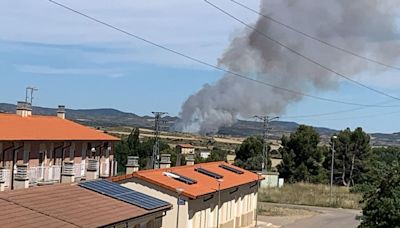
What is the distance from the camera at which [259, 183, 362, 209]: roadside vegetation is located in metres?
65.0

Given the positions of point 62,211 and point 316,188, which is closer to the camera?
point 62,211

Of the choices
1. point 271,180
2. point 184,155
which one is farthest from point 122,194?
point 271,180

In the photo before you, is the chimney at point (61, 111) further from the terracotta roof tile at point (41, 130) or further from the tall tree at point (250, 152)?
the tall tree at point (250, 152)

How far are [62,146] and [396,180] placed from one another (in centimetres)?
2566

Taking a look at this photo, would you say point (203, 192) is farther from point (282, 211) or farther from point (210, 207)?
point (282, 211)

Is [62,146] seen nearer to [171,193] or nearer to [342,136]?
[171,193]

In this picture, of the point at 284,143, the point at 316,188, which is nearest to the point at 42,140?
the point at 316,188

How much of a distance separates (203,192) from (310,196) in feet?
130

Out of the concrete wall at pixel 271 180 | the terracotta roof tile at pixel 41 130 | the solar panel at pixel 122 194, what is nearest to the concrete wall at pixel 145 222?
the solar panel at pixel 122 194

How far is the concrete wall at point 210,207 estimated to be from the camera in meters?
28.7

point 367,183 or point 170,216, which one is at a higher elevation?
point 367,183

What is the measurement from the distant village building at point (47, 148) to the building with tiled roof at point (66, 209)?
29.9 feet

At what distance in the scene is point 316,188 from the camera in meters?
75.2

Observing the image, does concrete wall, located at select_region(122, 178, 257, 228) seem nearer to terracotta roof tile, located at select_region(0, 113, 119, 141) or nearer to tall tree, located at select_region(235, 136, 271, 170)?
terracotta roof tile, located at select_region(0, 113, 119, 141)
